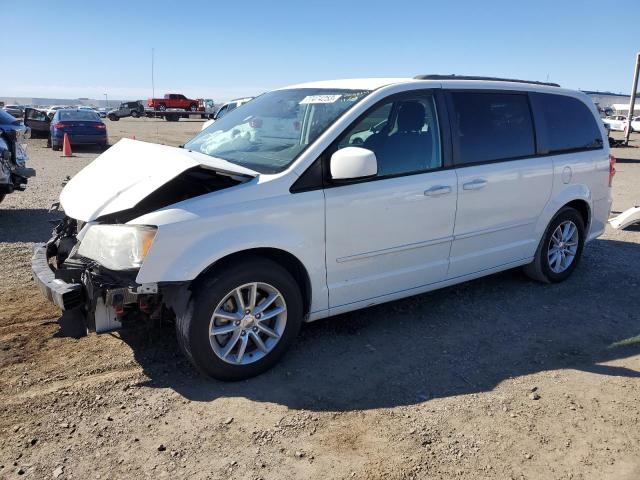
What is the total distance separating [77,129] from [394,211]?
18.2m

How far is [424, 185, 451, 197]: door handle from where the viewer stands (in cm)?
413

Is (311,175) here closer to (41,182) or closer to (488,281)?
(488,281)

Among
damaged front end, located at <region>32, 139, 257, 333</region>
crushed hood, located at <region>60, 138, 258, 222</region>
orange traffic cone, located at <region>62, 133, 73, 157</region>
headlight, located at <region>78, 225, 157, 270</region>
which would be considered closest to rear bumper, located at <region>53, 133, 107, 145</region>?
orange traffic cone, located at <region>62, 133, 73, 157</region>

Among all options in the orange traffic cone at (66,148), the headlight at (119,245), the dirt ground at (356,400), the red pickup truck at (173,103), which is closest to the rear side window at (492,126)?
the dirt ground at (356,400)

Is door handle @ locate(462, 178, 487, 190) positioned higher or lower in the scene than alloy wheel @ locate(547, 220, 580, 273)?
higher

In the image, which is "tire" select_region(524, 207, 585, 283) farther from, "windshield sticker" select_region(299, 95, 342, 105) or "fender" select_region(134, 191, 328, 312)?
"fender" select_region(134, 191, 328, 312)

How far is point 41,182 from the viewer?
→ 39.1 feet

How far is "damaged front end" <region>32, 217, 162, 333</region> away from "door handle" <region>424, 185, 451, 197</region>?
2.07m

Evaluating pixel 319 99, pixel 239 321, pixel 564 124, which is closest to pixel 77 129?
pixel 319 99

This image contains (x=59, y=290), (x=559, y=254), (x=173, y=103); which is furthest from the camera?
(x=173, y=103)

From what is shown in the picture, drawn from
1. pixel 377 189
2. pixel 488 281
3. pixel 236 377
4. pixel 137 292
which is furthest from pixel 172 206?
pixel 488 281

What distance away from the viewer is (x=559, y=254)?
18.2 feet

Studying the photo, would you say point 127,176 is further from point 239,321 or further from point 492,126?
point 492,126

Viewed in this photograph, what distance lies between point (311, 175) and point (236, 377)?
1399mm
